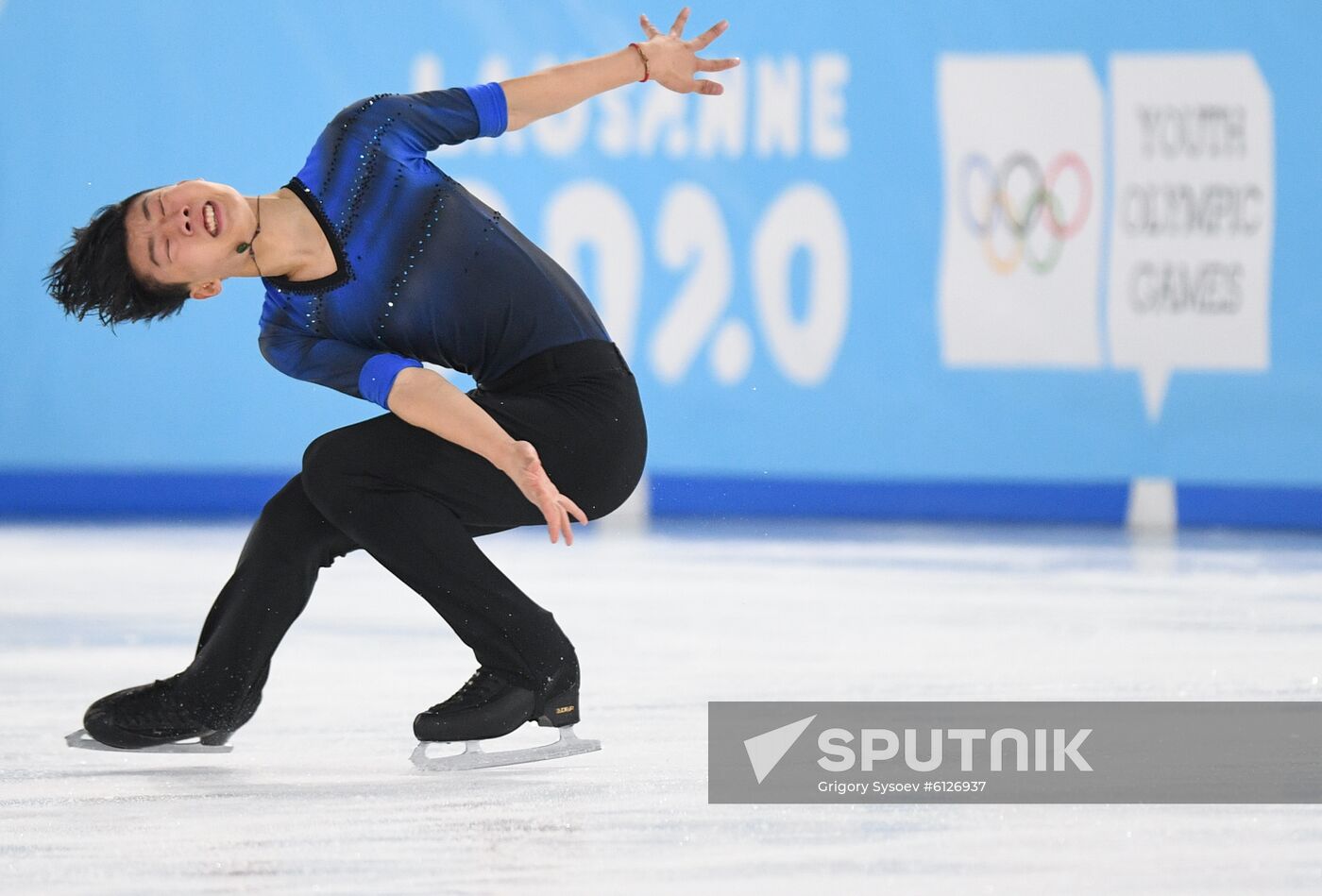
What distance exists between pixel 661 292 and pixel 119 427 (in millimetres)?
1926

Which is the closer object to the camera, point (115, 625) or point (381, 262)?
point (381, 262)

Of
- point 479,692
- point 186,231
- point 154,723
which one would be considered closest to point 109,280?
point 186,231

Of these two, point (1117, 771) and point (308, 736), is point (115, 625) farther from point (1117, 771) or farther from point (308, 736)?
point (1117, 771)

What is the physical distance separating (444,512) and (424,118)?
51 cm

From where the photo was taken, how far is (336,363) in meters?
2.27

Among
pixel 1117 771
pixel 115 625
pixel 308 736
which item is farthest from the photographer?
pixel 115 625

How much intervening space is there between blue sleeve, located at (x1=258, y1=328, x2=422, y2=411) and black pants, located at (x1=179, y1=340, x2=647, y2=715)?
0.07m

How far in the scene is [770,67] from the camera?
6547 mm

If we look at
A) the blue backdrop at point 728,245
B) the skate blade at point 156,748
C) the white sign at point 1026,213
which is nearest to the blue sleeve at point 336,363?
the skate blade at point 156,748

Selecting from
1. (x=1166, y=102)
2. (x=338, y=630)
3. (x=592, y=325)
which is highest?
(x=1166, y=102)

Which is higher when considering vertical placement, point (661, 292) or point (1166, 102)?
point (1166, 102)

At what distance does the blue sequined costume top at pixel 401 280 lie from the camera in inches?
90.5

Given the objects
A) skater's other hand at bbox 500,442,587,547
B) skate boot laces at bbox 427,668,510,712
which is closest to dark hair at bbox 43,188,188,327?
skater's other hand at bbox 500,442,587,547

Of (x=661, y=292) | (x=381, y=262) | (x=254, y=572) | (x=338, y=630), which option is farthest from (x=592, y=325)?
(x=661, y=292)
